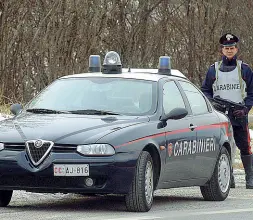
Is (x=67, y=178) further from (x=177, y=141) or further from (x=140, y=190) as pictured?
(x=177, y=141)

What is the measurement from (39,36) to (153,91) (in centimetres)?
1135

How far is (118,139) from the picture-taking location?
372 inches

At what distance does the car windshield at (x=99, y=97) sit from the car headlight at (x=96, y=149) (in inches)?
37.8

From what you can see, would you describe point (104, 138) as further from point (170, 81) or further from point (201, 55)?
point (201, 55)

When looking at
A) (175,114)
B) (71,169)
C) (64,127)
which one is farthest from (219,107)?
(71,169)

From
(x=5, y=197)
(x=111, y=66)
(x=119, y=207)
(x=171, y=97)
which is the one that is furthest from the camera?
(x=111, y=66)

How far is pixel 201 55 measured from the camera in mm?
30125

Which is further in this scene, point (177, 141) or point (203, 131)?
point (203, 131)

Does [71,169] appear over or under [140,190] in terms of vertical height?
over

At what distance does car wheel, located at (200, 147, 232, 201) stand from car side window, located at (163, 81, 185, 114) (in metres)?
0.83

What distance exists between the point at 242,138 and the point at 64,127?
157 inches

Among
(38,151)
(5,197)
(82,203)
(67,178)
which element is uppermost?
(38,151)

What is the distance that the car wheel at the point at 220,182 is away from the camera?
11.4 metres

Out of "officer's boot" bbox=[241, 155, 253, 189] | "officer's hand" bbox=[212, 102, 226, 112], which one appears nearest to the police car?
"officer's hand" bbox=[212, 102, 226, 112]
